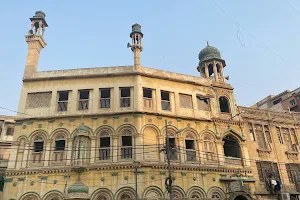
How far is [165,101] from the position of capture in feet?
75.4

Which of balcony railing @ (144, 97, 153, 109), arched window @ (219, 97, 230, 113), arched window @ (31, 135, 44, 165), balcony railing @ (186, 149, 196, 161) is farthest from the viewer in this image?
arched window @ (219, 97, 230, 113)

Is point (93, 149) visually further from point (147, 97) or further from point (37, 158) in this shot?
point (147, 97)

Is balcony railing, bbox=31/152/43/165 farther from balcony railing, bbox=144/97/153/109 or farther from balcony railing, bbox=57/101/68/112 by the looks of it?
balcony railing, bbox=144/97/153/109

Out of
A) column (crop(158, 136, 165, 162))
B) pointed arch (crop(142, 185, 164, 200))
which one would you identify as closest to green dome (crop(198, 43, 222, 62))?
column (crop(158, 136, 165, 162))

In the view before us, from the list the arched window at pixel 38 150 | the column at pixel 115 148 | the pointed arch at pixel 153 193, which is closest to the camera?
the pointed arch at pixel 153 193

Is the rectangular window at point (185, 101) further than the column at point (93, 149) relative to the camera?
Yes

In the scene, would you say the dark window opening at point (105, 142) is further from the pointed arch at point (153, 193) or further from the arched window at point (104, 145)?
the pointed arch at point (153, 193)

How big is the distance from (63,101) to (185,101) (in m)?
10.4

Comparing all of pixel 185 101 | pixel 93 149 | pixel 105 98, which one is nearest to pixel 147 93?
pixel 185 101

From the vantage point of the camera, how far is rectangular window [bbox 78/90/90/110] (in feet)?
71.3

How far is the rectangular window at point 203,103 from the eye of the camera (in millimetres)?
24062

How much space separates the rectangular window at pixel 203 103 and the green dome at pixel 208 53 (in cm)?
503

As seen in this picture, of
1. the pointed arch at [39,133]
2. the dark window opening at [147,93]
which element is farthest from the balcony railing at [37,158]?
the dark window opening at [147,93]

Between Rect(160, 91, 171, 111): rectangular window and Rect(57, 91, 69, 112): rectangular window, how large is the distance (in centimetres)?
797
